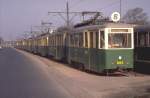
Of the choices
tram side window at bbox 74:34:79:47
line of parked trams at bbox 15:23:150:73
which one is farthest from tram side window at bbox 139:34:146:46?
tram side window at bbox 74:34:79:47

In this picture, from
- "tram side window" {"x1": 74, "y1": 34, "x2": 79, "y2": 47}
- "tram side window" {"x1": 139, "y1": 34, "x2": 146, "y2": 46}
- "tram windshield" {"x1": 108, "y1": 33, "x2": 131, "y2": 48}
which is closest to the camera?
"tram windshield" {"x1": 108, "y1": 33, "x2": 131, "y2": 48}

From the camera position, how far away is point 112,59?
23094 mm

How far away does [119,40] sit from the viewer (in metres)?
23.8

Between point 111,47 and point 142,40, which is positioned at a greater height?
point 142,40

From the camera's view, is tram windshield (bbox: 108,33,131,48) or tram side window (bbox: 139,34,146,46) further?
tram side window (bbox: 139,34,146,46)

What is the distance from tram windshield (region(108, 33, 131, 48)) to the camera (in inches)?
926

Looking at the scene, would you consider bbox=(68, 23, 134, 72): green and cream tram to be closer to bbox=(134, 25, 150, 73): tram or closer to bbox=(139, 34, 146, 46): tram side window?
bbox=(134, 25, 150, 73): tram

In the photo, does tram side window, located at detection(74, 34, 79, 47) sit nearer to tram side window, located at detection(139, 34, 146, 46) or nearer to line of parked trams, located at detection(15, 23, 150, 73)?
line of parked trams, located at detection(15, 23, 150, 73)

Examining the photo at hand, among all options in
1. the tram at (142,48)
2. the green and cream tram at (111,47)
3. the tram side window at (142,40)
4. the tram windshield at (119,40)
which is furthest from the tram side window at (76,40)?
the tram windshield at (119,40)

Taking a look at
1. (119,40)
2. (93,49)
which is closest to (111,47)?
(119,40)

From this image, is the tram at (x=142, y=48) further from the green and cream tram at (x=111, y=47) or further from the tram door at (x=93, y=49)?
the tram door at (x=93, y=49)

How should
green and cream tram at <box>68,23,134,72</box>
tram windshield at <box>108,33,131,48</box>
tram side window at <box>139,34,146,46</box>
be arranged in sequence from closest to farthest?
green and cream tram at <box>68,23,134,72</box>, tram windshield at <box>108,33,131,48</box>, tram side window at <box>139,34,146,46</box>

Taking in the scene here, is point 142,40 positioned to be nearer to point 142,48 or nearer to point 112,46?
point 142,48

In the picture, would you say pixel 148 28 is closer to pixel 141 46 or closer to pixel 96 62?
pixel 141 46
